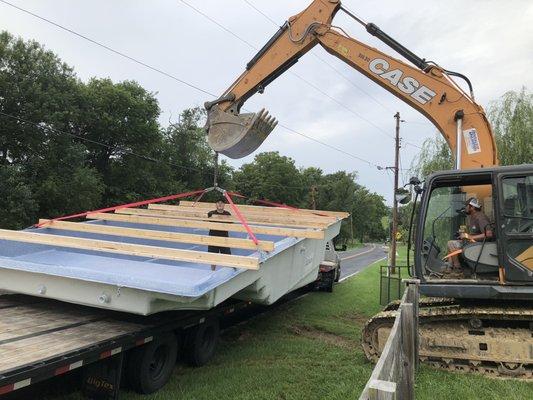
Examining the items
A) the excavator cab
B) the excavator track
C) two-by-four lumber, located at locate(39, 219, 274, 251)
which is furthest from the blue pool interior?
the excavator track

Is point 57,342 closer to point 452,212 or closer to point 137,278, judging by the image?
point 137,278

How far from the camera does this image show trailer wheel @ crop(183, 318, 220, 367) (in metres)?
6.41

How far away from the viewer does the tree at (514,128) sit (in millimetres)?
18391

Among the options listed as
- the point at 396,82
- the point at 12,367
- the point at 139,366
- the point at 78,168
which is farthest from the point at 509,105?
the point at 78,168

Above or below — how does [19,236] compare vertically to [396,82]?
below

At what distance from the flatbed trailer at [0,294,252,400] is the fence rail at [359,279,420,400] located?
2.63 meters

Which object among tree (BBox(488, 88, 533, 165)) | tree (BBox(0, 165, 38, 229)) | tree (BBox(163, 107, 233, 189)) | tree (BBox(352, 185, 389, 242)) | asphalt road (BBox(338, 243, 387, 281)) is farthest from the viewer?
tree (BBox(352, 185, 389, 242))

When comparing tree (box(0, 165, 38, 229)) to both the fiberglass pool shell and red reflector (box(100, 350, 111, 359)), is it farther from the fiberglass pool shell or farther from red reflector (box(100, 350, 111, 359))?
red reflector (box(100, 350, 111, 359))

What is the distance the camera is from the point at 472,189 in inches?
265

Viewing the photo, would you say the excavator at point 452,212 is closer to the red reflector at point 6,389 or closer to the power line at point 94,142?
the red reflector at point 6,389

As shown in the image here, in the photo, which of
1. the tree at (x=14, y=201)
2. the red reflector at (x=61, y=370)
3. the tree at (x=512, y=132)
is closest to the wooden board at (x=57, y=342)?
the red reflector at (x=61, y=370)

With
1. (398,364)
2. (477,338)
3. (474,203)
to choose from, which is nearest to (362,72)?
(474,203)

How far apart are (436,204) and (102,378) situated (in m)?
4.64

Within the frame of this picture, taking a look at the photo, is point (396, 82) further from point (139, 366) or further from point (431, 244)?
point (139, 366)
